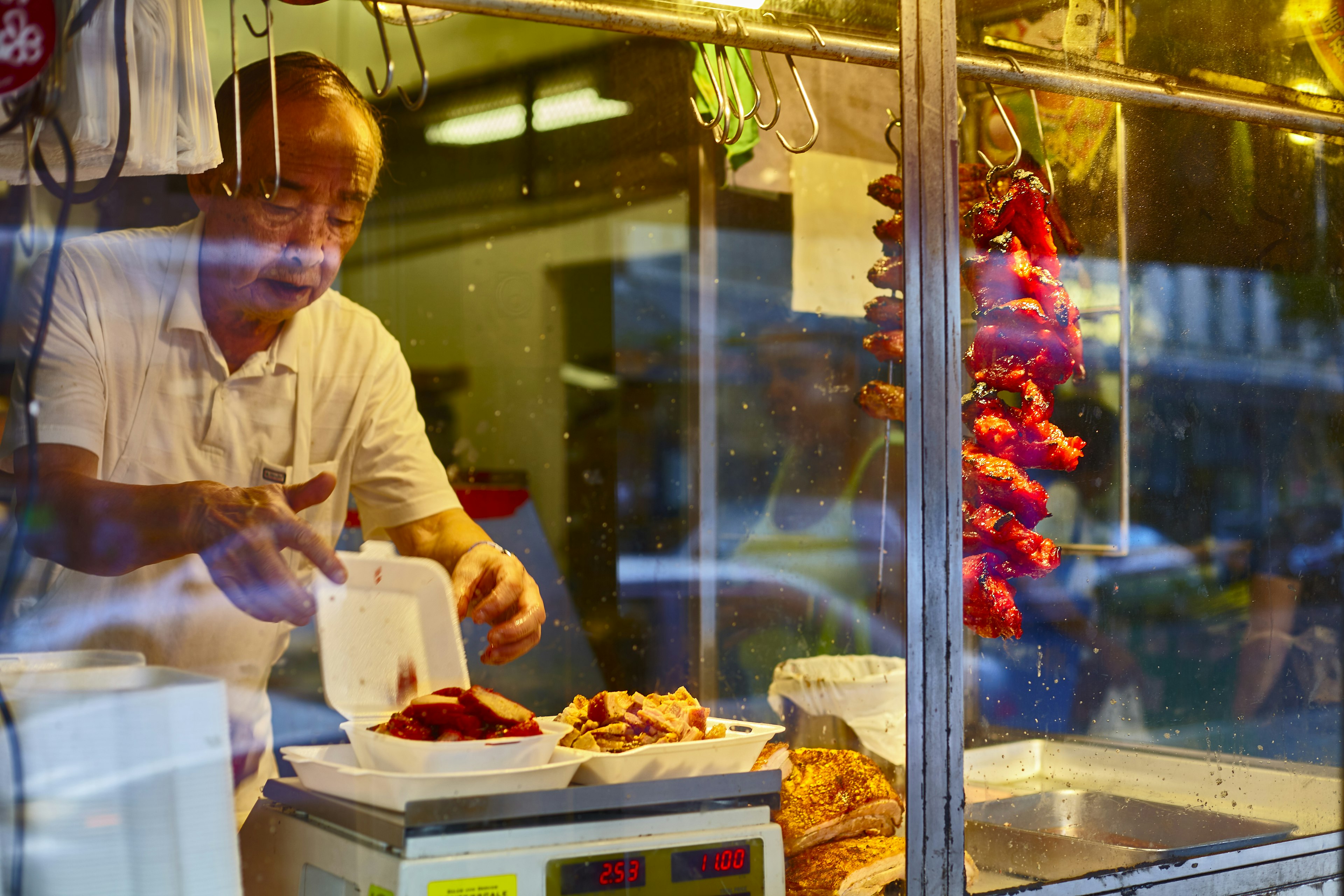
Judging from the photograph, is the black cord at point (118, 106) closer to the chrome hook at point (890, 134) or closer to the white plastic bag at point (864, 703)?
→ the chrome hook at point (890, 134)

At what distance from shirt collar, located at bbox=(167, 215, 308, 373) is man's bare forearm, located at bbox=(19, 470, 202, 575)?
232 mm

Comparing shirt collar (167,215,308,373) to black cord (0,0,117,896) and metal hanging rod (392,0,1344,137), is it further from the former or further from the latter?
metal hanging rod (392,0,1344,137)

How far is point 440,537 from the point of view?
1.86 meters

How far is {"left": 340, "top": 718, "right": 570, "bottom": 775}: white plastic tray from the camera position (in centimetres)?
127

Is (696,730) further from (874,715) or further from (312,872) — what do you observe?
(874,715)

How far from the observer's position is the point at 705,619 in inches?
120

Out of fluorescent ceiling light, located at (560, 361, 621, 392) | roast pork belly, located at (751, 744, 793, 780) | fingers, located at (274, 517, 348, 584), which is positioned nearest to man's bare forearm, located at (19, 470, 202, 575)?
fingers, located at (274, 517, 348, 584)

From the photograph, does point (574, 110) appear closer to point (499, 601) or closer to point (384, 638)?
point (499, 601)

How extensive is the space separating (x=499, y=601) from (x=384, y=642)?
0.27 m

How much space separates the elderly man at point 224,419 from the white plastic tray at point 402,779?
0.08m

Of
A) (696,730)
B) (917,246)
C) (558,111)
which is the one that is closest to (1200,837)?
(696,730)

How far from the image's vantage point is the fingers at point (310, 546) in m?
1.35

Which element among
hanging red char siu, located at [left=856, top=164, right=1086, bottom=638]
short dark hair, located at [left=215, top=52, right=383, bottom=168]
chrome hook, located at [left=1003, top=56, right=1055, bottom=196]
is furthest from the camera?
chrome hook, located at [left=1003, top=56, right=1055, bottom=196]

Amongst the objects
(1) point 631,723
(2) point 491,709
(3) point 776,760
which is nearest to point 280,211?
(2) point 491,709
